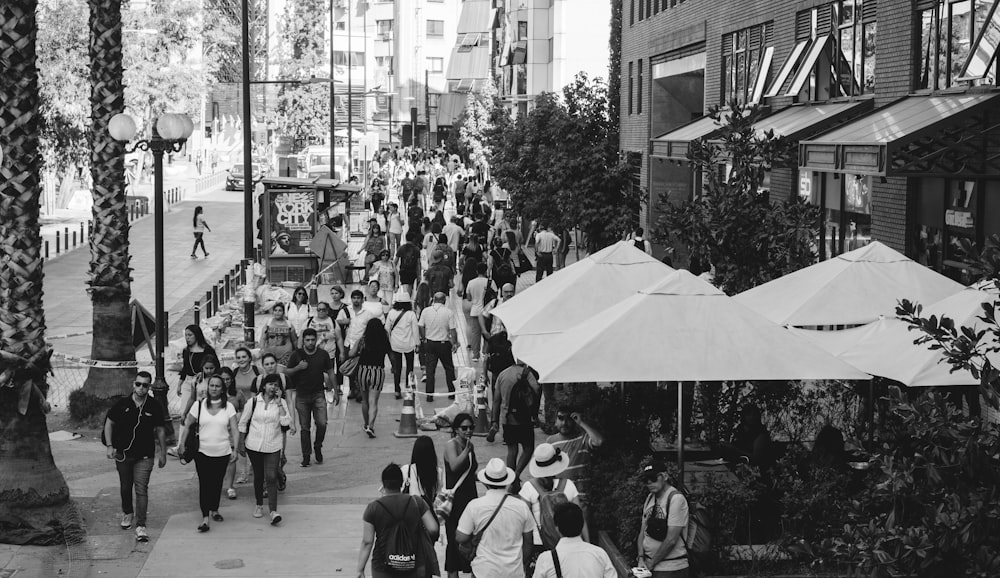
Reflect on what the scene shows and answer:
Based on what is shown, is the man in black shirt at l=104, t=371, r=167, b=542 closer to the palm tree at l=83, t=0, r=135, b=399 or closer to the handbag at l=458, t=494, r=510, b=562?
the handbag at l=458, t=494, r=510, b=562

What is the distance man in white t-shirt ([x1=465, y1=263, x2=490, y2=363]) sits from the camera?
71.3 ft

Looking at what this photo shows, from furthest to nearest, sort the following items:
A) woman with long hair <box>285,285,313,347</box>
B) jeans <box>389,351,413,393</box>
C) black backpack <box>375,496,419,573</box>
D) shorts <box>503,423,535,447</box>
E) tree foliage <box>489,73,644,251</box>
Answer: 1. tree foliage <box>489,73,644,251</box>
2. jeans <box>389,351,413,393</box>
3. woman with long hair <box>285,285,313,347</box>
4. shorts <box>503,423,535,447</box>
5. black backpack <box>375,496,419,573</box>

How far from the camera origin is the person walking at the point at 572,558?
7.83 meters

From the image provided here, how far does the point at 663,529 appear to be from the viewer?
9312mm

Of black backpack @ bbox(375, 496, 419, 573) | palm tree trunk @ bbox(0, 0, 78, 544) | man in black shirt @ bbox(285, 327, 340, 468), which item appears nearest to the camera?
black backpack @ bbox(375, 496, 419, 573)

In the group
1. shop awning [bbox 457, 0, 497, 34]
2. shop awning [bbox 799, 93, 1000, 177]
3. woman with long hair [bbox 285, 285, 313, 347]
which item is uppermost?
shop awning [bbox 457, 0, 497, 34]

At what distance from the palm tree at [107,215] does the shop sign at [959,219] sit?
1072 centimetres

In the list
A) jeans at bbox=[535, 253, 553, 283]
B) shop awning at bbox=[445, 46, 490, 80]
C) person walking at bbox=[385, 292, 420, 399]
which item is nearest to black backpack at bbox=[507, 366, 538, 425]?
person walking at bbox=[385, 292, 420, 399]

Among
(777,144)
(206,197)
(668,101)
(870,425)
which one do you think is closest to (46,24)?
(668,101)

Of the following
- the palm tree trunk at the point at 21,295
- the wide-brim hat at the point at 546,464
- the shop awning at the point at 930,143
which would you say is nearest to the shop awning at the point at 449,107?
the shop awning at the point at 930,143

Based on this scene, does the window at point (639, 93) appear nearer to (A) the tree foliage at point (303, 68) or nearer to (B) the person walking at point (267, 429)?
(B) the person walking at point (267, 429)

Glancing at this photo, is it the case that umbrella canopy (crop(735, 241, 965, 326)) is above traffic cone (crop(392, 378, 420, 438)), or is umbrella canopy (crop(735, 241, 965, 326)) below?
above

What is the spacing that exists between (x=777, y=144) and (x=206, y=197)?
57.1m

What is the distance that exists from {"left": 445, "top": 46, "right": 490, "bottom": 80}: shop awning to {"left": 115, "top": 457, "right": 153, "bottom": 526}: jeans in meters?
97.3
